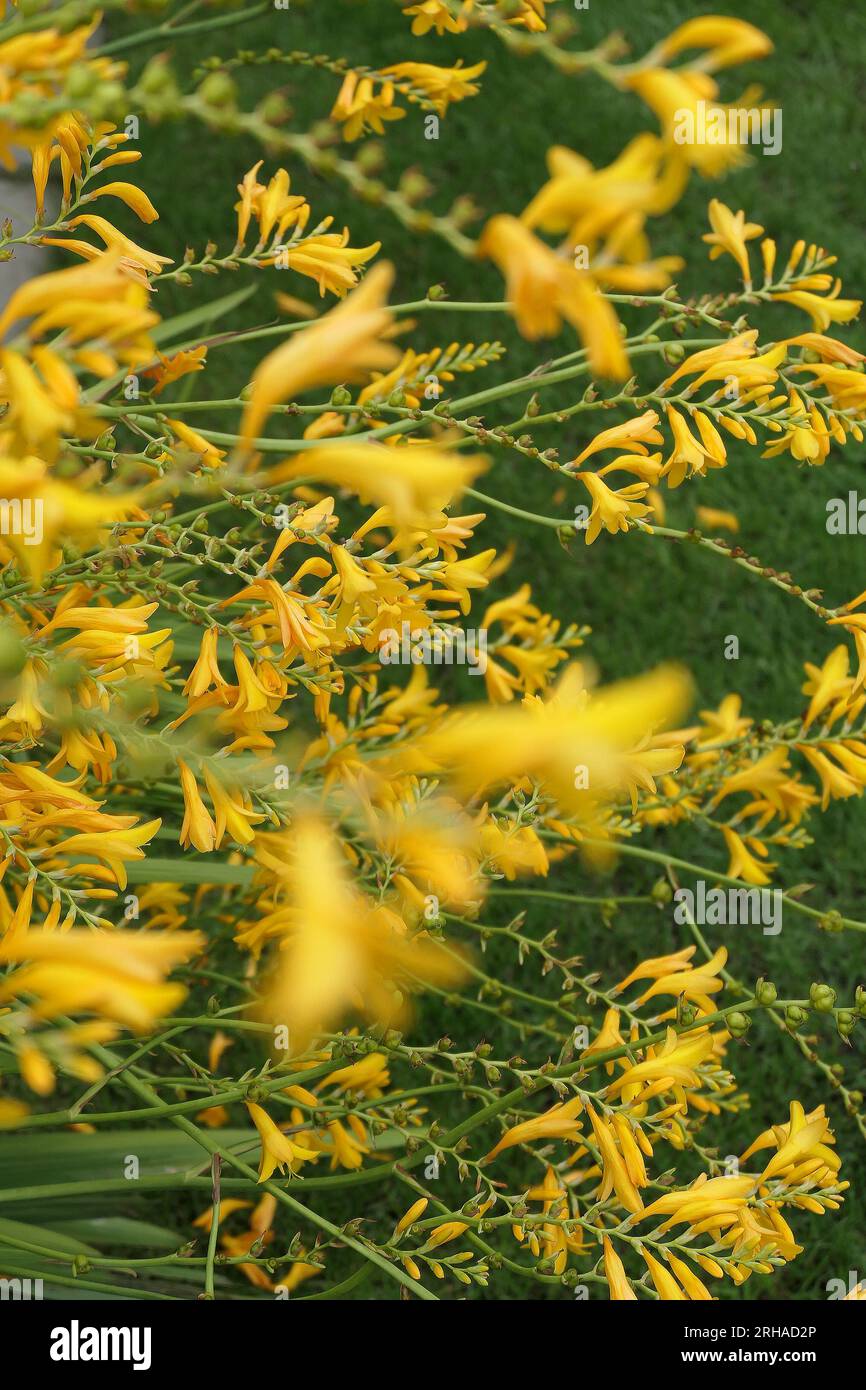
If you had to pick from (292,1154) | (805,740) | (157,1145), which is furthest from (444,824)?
(157,1145)

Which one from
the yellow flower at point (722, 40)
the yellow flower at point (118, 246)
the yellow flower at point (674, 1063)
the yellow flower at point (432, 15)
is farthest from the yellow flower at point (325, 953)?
the yellow flower at point (432, 15)

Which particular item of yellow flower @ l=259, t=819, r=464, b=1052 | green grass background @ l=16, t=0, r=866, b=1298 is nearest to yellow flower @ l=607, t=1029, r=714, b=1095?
yellow flower @ l=259, t=819, r=464, b=1052

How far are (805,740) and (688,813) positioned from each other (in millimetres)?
134

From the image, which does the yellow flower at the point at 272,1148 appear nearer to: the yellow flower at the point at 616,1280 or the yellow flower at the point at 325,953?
the yellow flower at the point at 616,1280

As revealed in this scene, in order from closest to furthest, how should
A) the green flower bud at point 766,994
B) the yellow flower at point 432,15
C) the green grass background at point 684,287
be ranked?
1. the green flower bud at point 766,994
2. the yellow flower at point 432,15
3. the green grass background at point 684,287

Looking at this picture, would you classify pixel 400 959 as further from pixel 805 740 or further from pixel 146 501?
pixel 805 740

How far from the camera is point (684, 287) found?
7.56 ft

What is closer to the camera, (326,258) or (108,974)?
(108,974)

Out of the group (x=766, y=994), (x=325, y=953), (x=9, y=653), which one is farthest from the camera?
(x=766, y=994)

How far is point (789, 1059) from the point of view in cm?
181

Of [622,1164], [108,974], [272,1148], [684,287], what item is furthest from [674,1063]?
[684,287]

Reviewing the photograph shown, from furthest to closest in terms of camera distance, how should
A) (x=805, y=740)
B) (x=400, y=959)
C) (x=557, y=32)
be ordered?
(x=805, y=740) < (x=557, y=32) < (x=400, y=959)

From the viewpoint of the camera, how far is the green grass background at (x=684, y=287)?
6.16 feet

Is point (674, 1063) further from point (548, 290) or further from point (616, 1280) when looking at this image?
point (548, 290)
